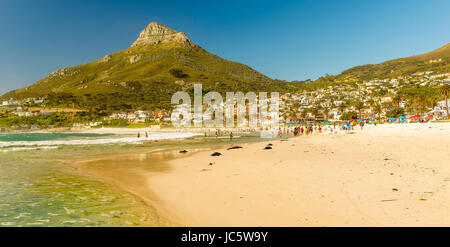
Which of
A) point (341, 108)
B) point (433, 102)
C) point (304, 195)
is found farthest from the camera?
point (341, 108)

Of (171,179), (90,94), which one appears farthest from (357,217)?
(90,94)

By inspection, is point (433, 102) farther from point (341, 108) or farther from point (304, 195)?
point (304, 195)

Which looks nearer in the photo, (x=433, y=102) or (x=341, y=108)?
(x=433, y=102)

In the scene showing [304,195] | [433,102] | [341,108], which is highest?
[433,102]

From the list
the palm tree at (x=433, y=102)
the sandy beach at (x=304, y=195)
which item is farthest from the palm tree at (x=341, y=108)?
the sandy beach at (x=304, y=195)

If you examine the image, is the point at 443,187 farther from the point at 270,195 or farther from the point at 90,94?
the point at 90,94

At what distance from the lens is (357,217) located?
6340 millimetres

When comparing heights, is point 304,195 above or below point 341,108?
below

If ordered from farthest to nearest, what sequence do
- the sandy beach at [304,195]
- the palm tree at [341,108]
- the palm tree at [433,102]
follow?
the palm tree at [341,108] → the palm tree at [433,102] → the sandy beach at [304,195]

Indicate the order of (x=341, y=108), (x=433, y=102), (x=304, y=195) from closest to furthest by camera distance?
(x=304, y=195)
(x=433, y=102)
(x=341, y=108)

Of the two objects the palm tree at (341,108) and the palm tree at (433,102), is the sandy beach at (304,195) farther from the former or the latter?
the palm tree at (341,108)

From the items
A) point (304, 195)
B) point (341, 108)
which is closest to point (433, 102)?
point (341, 108)
